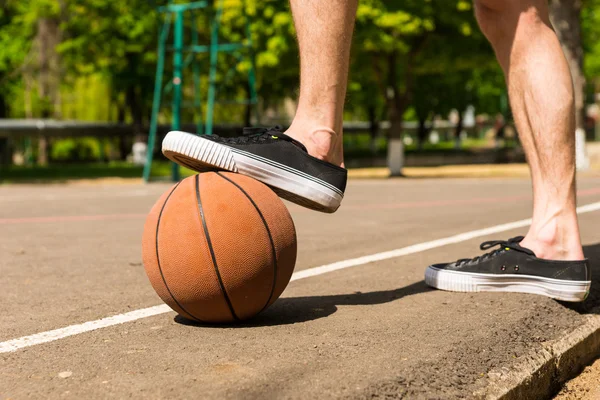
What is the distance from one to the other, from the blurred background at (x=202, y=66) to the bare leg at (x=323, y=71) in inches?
754

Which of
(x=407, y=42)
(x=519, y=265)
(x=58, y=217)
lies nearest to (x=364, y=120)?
(x=407, y=42)

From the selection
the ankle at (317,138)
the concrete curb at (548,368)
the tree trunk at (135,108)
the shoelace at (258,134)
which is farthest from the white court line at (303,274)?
the tree trunk at (135,108)

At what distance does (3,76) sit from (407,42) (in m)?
20.0

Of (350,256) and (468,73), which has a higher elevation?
(468,73)

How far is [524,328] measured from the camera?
129 inches

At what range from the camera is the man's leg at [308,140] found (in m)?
3.54

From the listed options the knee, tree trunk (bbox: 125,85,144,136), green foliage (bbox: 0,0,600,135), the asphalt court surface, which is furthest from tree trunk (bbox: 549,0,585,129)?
tree trunk (bbox: 125,85,144,136)

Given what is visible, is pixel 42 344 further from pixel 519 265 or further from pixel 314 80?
pixel 519 265

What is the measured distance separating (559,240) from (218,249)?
1612 mm

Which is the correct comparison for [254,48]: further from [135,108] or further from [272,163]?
[272,163]

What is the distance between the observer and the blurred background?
79.2 ft

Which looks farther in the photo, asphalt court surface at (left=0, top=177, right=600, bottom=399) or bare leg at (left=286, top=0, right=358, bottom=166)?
bare leg at (left=286, top=0, right=358, bottom=166)

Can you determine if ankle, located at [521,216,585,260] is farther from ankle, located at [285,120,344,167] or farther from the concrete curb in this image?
ankle, located at [285,120,344,167]

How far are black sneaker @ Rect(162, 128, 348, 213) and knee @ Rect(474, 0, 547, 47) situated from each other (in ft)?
3.66
